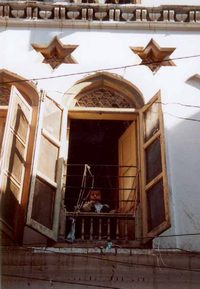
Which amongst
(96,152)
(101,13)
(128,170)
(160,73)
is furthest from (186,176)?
(96,152)

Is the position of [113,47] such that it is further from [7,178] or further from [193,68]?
[7,178]

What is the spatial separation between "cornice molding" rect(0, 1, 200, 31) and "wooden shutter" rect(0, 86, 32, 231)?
93.9 inches

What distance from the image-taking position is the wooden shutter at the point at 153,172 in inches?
251

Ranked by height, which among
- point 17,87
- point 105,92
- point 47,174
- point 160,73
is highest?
point 160,73

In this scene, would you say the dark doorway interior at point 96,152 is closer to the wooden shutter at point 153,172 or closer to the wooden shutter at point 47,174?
the wooden shutter at point 153,172

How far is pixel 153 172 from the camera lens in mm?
6926

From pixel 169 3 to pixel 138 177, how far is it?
12.6 ft

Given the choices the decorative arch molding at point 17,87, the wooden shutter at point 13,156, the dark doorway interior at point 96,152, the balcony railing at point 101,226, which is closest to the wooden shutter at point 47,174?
the wooden shutter at point 13,156

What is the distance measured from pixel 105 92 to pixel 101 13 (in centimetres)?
154

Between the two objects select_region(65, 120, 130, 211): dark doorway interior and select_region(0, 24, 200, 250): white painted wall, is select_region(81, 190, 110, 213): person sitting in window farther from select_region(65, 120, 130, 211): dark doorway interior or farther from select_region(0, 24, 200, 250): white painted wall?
select_region(65, 120, 130, 211): dark doorway interior

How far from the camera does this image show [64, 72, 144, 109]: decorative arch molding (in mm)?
8352

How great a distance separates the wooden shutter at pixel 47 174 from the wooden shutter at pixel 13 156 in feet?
0.99

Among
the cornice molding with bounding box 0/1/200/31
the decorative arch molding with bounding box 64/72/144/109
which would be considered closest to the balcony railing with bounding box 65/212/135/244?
the decorative arch molding with bounding box 64/72/144/109

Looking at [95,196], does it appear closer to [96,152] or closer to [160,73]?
[160,73]
